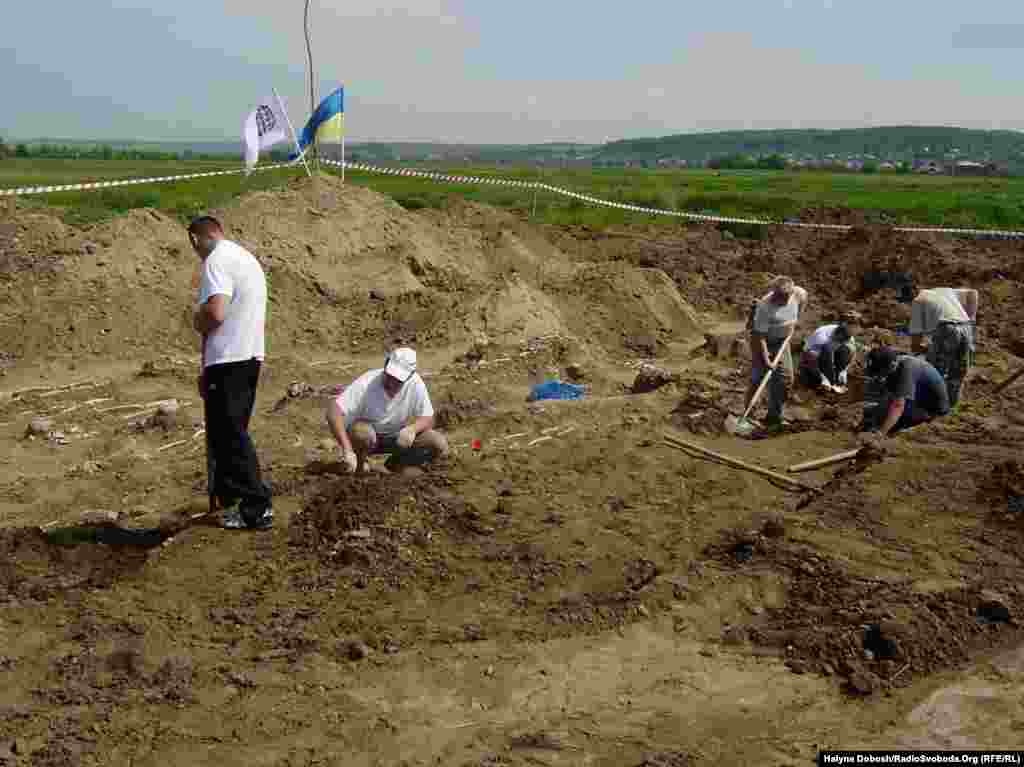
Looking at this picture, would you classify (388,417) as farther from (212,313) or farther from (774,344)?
(774,344)

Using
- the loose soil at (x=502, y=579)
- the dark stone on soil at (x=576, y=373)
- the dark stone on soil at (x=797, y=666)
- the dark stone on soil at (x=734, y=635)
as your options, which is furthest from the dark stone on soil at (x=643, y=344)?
the dark stone on soil at (x=797, y=666)

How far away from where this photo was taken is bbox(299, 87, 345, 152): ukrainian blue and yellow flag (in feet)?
55.8

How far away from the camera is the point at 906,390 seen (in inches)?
320

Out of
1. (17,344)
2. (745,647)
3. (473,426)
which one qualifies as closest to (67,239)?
(17,344)

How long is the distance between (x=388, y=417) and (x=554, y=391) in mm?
3725

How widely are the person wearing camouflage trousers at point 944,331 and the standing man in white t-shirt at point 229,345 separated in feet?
17.9

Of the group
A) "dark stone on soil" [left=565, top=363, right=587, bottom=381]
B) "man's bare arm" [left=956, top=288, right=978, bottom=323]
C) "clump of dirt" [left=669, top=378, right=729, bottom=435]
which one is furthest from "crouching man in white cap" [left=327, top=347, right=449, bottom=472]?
"man's bare arm" [left=956, top=288, right=978, bottom=323]

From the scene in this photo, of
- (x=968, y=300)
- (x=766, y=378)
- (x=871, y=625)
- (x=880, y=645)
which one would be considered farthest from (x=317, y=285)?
(x=880, y=645)

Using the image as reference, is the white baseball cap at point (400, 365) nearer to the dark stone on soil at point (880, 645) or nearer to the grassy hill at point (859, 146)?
the dark stone on soil at point (880, 645)

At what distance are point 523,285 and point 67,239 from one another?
19.8 feet

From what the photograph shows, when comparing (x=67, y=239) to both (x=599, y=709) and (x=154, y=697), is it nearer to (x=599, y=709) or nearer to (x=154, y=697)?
(x=154, y=697)

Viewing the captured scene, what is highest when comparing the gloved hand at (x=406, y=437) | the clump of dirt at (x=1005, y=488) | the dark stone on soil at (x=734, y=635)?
the gloved hand at (x=406, y=437)

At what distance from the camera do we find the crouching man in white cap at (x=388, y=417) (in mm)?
6918

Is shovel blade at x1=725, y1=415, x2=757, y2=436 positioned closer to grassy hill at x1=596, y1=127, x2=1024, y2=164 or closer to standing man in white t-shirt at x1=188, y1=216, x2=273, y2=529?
standing man in white t-shirt at x1=188, y1=216, x2=273, y2=529
